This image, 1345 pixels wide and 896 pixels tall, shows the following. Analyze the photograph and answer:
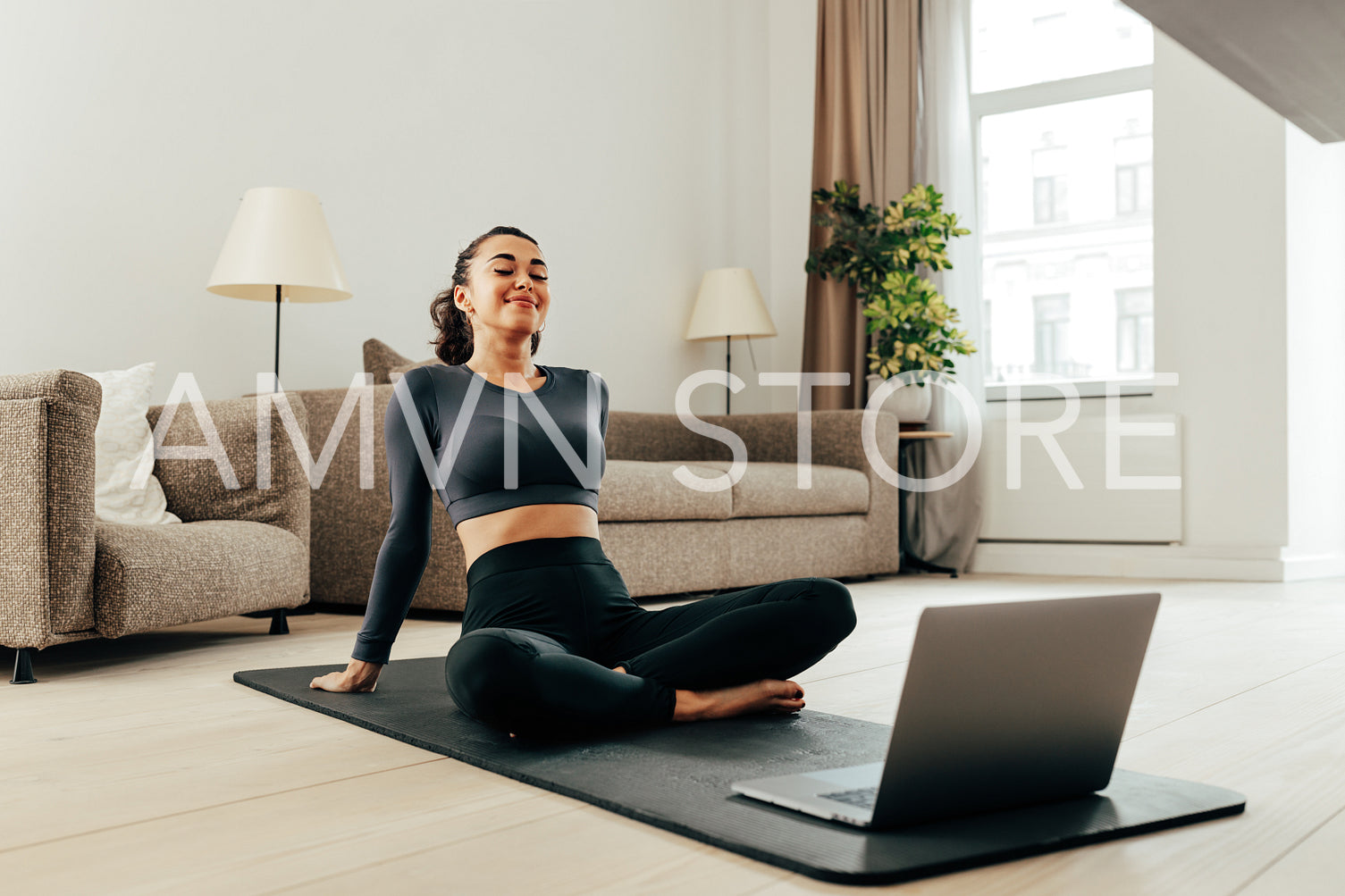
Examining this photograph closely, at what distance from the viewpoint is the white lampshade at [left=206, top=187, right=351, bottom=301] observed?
10.1 feet

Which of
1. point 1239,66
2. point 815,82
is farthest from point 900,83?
point 1239,66

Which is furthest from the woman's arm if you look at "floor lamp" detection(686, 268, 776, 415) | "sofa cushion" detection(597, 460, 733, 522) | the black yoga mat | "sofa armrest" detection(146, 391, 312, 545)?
"floor lamp" detection(686, 268, 776, 415)

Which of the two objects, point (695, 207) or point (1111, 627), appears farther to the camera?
point (695, 207)

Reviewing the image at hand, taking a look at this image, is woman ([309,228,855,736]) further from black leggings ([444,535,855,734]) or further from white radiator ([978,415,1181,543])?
white radiator ([978,415,1181,543])

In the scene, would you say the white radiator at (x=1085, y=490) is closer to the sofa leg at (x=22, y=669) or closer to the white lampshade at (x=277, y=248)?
the white lampshade at (x=277, y=248)

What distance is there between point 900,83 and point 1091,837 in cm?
447

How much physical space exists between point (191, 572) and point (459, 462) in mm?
918

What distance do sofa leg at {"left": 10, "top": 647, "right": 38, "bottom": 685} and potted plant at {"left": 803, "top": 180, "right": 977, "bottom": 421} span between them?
128 inches

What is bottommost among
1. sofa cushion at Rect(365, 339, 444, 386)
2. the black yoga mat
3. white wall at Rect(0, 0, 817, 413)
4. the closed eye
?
the black yoga mat

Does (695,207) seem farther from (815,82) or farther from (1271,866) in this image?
(1271,866)

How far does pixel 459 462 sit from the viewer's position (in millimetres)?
1727

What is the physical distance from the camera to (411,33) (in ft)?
13.2

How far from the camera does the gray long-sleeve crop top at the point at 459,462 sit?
172 cm

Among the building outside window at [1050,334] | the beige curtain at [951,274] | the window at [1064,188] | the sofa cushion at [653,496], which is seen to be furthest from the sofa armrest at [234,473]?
the building outside window at [1050,334]
